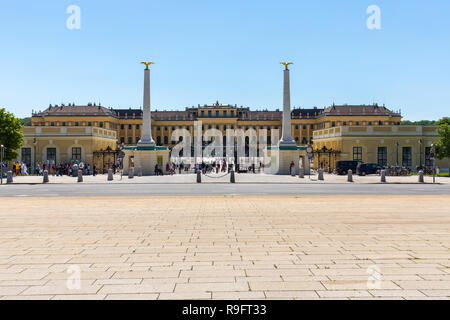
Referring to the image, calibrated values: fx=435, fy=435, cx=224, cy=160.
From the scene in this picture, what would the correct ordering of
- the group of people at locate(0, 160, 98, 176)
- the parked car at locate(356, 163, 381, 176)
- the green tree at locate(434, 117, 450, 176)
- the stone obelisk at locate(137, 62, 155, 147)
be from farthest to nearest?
the green tree at locate(434, 117, 450, 176)
the stone obelisk at locate(137, 62, 155, 147)
the parked car at locate(356, 163, 381, 176)
the group of people at locate(0, 160, 98, 176)

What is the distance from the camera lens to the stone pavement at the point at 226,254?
5.55 m

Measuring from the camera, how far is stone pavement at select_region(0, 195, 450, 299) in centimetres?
555

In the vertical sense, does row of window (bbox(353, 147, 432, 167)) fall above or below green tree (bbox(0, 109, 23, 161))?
below

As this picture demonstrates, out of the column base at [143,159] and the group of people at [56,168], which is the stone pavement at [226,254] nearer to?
the column base at [143,159]

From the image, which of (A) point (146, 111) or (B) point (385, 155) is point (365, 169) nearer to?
(B) point (385, 155)

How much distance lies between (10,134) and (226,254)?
50783 mm

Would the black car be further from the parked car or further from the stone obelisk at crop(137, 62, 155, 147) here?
the stone obelisk at crop(137, 62, 155, 147)

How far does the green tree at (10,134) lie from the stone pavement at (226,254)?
136ft

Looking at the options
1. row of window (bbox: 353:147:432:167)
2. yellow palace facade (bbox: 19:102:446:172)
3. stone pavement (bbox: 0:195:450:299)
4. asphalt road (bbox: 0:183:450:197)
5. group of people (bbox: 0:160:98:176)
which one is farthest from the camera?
yellow palace facade (bbox: 19:102:446:172)

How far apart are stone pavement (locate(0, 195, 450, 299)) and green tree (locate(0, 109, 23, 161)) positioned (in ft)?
136

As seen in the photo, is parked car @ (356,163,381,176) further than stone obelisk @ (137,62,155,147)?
No

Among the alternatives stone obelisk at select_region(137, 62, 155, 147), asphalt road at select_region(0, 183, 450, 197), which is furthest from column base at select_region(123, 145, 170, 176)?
asphalt road at select_region(0, 183, 450, 197)
